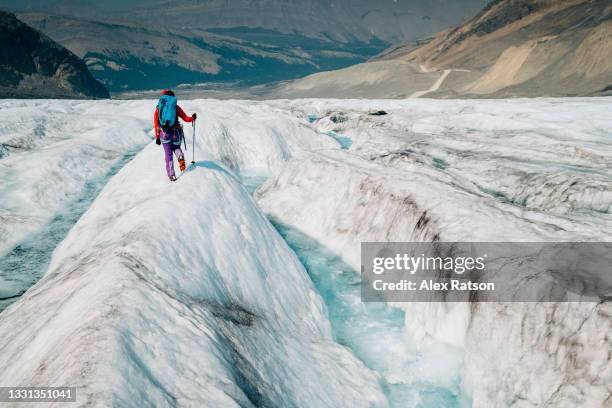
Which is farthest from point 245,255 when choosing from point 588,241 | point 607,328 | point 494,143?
point 494,143

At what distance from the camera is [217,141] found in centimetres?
2439

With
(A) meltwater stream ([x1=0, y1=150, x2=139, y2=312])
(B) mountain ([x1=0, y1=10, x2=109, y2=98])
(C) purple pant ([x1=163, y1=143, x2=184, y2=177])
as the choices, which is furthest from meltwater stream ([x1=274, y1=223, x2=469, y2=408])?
(B) mountain ([x1=0, y1=10, x2=109, y2=98])

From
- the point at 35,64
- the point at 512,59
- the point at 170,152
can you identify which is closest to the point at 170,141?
the point at 170,152

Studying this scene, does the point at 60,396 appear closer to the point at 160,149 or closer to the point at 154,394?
the point at 154,394

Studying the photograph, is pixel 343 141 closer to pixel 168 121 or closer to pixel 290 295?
pixel 168 121

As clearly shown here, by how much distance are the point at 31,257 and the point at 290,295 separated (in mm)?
8348

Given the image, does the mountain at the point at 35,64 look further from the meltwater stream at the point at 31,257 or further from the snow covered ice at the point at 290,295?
the snow covered ice at the point at 290,295

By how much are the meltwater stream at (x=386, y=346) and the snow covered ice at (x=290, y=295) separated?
0.05 m

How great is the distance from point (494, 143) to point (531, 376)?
18499 millimetres

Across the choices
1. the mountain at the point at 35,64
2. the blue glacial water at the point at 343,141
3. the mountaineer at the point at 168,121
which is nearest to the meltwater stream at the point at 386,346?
the mountaineer at the point at 168,121

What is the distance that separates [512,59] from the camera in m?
90.6

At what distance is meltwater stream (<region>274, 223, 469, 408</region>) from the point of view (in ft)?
26.1

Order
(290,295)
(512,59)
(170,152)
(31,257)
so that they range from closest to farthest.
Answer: (290,295) → (170,152) → (31,257) → (512,59)

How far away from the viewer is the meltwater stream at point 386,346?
7.95m
